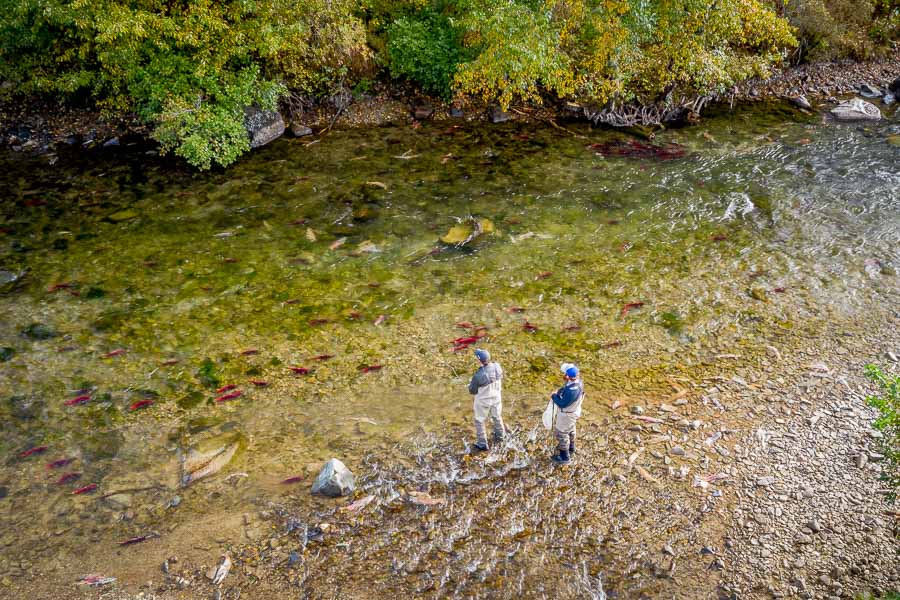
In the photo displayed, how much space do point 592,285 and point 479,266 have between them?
2.58 meters

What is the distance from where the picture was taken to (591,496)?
327 inches

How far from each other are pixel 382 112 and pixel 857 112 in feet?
54.9

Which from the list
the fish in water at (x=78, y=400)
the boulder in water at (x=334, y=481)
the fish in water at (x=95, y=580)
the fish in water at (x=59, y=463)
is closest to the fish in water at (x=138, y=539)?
the fish in water at (x=95, y=580)

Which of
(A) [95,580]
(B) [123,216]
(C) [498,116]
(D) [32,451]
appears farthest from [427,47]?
(A) [95,580]

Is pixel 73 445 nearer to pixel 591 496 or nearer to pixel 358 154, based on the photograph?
pixel 591 496

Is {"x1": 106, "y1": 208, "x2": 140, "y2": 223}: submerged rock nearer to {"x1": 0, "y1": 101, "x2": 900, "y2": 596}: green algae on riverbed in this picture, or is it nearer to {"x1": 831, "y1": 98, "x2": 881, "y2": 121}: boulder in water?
{"x1": 0, "y1": 101, "x2": 900, "y2": 596}: green algae on riverbed

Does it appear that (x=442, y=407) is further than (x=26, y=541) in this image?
Yes

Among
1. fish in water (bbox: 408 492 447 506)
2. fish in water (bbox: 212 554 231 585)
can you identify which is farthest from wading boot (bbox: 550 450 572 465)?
fish in water (bbox: 212 554 231 585)

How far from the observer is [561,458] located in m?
8.81

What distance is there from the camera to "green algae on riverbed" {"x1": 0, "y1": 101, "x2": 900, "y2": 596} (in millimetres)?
9586

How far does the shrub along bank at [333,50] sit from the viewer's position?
15930mm

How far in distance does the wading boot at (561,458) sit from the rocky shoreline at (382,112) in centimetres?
1490

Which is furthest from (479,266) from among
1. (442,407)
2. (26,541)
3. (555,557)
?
(26,541)

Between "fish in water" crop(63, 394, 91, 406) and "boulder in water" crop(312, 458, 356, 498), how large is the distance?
15.4ft
